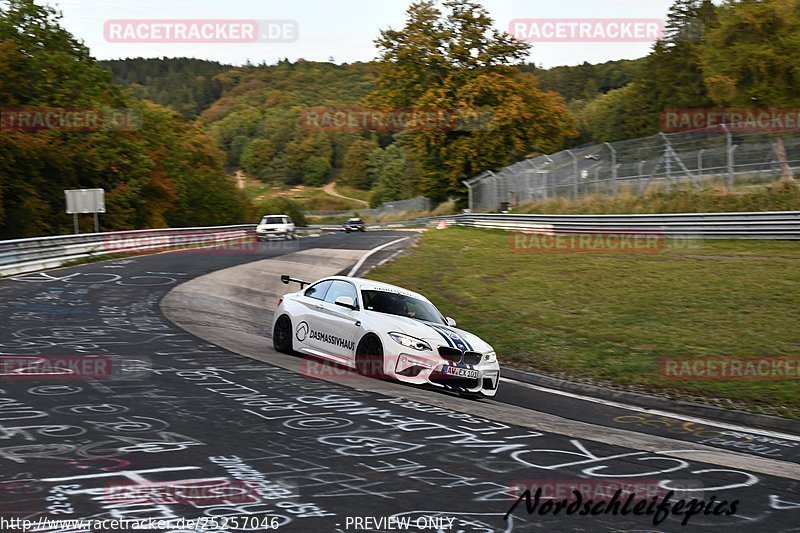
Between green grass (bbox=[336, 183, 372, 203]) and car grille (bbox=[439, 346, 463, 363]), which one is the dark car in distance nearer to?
car grille (bbox=[439, 346, 463, 363])

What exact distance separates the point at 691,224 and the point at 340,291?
19.0m

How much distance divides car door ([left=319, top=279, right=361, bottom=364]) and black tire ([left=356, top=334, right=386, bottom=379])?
20 cm

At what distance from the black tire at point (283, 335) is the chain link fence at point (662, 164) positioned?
1910 centimetres

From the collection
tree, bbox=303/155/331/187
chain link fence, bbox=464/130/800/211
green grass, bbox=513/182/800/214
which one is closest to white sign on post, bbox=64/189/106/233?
chain link fence, bbox=464/130/800/211

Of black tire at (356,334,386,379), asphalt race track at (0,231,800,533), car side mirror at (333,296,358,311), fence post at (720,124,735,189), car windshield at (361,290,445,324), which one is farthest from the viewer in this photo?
fence post at (720,124,735,189)

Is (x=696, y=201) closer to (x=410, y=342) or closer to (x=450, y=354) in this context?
(x=450, y=354)

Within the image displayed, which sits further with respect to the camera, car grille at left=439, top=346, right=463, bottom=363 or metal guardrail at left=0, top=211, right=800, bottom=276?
metal guardrail at left=0, top=211, right=800, bottom=276

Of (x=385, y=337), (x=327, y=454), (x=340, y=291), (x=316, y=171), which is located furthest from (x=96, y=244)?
(x=316, y=171)

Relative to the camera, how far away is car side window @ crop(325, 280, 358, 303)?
44.5 feet

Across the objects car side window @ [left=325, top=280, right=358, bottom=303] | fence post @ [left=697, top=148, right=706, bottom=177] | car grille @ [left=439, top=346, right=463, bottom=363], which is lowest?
car grille @ [left=439, top=346, right=463, bottom=363]

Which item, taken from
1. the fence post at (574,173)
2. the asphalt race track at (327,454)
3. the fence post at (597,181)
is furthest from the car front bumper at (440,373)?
the fence post at (574,173)

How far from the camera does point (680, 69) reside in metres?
88.5

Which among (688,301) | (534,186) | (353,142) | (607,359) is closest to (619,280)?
(688,301)

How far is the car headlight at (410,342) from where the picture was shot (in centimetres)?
1188
